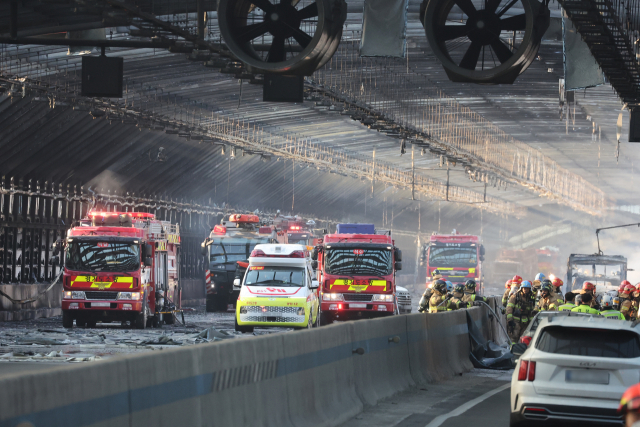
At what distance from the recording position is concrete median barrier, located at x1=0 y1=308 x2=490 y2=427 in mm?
5676

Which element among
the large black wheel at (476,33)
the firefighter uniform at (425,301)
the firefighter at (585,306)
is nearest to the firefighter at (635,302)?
the firefighter uniform at (425,301)

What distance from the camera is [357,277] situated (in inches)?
1213

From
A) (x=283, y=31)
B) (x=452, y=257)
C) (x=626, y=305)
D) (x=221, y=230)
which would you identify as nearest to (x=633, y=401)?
(x=283, y=31)

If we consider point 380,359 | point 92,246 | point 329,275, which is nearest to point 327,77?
point 329,275

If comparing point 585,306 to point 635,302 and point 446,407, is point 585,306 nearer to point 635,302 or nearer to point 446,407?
point 446,407

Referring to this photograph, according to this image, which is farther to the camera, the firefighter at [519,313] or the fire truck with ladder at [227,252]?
the fire truck with ladder at [227,252]

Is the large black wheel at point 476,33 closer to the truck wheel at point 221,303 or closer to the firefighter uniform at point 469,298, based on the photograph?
the firefighter uniform at point 469,298

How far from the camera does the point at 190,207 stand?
5219 centimetres

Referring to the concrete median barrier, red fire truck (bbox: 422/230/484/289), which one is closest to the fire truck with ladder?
red fire truck (bbox: 422/230/484/289)

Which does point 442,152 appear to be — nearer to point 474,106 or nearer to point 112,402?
point 474,106

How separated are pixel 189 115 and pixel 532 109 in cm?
1453

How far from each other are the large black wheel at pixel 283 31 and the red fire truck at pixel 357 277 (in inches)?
771

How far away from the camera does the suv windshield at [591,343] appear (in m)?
9.60

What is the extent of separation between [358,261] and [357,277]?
0.56 meters
